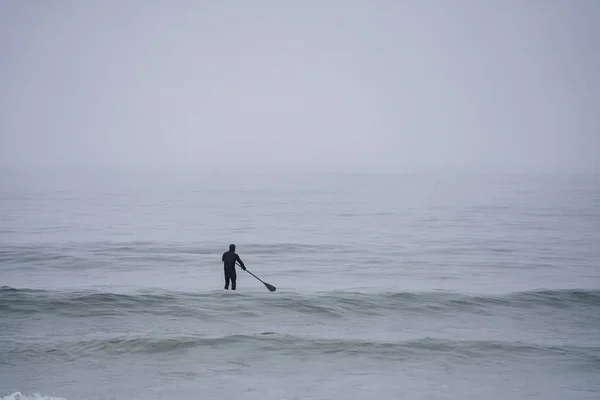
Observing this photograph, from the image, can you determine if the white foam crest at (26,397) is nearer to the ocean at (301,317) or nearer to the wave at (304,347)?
the ocean at (301,317)

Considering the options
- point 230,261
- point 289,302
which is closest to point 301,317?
point 289,302

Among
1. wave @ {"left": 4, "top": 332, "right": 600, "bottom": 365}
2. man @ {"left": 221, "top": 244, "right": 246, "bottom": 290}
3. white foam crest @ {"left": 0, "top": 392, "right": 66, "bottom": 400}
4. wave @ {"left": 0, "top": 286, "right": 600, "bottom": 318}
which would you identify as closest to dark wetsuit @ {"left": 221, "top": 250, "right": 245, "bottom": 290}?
man @ {"left": 221, "top": 244, "right": 246, "bottom": 290}

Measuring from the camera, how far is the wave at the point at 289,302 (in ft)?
73.8

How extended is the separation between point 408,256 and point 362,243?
6.52 m

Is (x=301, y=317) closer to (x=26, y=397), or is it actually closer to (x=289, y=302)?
(x=289, y=302)

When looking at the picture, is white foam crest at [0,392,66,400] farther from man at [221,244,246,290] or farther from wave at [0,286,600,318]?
man at [221,244,246,290]

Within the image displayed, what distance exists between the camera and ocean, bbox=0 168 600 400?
51.6 ft

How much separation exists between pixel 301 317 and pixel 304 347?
348cm

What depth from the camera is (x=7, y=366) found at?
1625cm

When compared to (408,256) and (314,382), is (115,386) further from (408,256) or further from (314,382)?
(408,256)

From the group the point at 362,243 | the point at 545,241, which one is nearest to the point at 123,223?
the point at 362,243

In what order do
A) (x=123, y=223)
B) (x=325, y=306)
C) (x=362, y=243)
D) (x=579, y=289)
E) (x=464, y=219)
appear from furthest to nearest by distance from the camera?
(x=464, y=219) < (x=123, y=223) < (x=362, y=243) < (x=579, y=289) < (x=325, y=306)

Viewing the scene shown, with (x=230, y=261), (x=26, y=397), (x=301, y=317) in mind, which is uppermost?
(x=230, y=261)

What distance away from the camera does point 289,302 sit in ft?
78.1
